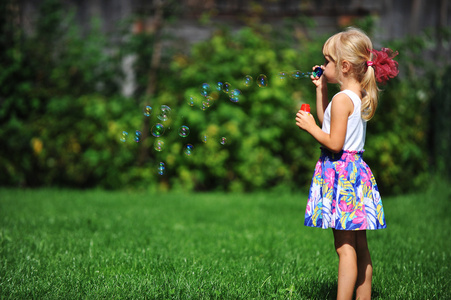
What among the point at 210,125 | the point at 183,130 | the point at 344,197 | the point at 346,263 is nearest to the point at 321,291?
the point at 346,263

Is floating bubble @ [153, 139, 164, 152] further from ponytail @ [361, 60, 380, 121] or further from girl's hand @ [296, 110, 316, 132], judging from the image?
ponytail @ [361, 60, 380, 121]

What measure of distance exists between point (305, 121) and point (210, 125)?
4.36 m

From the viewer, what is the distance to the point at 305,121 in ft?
8.08

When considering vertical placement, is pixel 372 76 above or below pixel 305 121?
above

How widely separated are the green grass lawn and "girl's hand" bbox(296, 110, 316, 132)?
98cm

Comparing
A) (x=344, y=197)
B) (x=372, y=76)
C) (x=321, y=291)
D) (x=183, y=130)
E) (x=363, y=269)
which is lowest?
(x=321, y=291)

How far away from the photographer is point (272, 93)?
6996 mm

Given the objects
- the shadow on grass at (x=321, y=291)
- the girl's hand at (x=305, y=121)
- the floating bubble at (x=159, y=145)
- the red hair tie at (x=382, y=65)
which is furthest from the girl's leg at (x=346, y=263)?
the floating bubble at (x=159, y=145)

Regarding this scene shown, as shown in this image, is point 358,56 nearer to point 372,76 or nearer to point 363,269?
point 372,76

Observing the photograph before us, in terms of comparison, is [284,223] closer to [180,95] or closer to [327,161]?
[327,161]

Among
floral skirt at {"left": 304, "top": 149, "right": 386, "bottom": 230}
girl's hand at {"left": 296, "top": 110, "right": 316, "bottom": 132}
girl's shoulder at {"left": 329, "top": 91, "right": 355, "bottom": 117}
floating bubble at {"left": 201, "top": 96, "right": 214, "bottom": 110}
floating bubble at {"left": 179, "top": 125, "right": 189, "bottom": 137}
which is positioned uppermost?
floating bubble at {"left": 201, "top": 96, "right": 214, "bottom": 110}

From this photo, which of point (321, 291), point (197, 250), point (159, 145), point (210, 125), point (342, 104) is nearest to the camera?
point (342, 104)

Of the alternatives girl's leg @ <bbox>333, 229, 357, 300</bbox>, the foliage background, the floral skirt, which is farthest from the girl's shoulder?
the foliage background

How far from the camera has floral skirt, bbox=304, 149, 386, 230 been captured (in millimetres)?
2365
